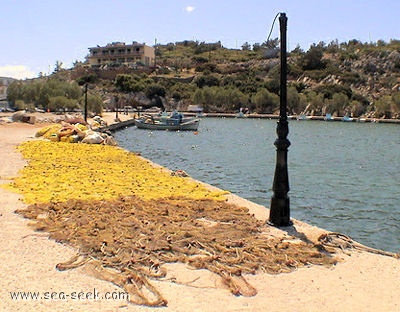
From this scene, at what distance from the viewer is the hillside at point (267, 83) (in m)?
113

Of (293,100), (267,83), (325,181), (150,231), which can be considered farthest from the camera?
(267,83)

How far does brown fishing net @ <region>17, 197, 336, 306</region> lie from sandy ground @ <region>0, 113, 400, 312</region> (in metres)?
0.18

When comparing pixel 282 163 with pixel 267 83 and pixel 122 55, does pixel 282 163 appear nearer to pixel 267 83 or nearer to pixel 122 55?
pixel 267 83

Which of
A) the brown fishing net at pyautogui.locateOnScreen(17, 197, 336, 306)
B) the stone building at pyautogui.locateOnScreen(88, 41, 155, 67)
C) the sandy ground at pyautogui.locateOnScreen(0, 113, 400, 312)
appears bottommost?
the sandy ground at pyautogui.locateOnScreen(0, 113, 400, 312)

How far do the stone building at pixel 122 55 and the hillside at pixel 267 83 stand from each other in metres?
6.93

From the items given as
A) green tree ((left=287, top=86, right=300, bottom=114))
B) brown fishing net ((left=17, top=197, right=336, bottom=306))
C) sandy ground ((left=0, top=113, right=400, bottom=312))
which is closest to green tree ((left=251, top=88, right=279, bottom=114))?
green tree ((left=287, top=86, right=300, bottom=114))

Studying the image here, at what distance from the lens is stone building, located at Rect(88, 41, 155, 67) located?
153 meters

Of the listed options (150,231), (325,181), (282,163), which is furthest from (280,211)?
(325,181)

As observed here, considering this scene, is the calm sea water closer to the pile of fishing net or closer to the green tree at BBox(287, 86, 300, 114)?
the pile of fishing net

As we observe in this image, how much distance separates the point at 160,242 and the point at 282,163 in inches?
112

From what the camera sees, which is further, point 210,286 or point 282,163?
point 282,163

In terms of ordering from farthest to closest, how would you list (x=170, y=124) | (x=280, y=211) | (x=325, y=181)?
(x=170, y=124) < (x=325, y=181) < (x=280, y=211)

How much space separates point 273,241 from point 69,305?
3.73 m

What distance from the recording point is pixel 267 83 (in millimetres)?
127000
